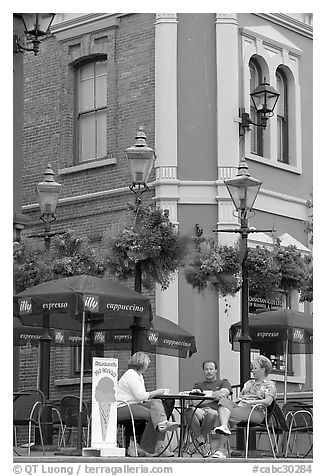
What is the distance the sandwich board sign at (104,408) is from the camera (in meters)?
12.6

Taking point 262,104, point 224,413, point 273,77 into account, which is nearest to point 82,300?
point 224,413

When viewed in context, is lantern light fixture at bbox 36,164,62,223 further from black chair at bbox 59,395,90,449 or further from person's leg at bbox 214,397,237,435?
person's leg at bbox 214,397,237,435

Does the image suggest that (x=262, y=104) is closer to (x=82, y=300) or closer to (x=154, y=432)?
(x=82, y=300)

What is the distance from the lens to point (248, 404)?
44.8 feet

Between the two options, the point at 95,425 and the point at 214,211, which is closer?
the point at 95,425

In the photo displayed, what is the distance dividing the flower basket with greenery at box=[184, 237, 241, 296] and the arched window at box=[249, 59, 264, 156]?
15.8ft

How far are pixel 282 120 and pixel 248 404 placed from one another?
1039 centimetres

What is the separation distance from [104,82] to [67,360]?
5.15 m

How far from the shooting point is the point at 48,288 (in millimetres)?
14516

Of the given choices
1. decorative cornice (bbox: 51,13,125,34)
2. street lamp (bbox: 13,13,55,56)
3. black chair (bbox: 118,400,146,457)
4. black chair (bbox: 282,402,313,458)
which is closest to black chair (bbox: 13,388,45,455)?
black chair (bbox: 118,400,146,457)
